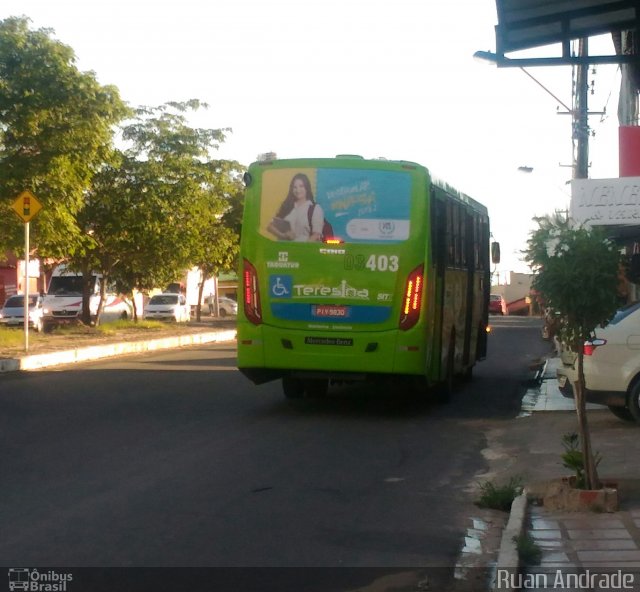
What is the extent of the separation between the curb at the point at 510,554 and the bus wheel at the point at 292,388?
8228 mm

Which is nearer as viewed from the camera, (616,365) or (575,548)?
(575,548)

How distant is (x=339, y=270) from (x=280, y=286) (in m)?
0.80

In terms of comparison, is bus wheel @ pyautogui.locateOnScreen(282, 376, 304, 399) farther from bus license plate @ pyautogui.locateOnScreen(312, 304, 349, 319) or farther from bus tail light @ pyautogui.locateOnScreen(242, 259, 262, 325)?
bus license plate @ pyautogui.locateOnScreen(312, 304, 349, 319)

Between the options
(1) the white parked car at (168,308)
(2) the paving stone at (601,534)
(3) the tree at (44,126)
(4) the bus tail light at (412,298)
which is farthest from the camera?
(1) the white parked car at (168,308)

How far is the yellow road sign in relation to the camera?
871 inches

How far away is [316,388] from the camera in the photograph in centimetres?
1700

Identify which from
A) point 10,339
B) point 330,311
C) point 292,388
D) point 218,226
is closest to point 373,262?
point 330,311

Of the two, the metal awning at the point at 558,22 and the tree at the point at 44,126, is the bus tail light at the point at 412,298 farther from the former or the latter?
the tree at the point at 44,126

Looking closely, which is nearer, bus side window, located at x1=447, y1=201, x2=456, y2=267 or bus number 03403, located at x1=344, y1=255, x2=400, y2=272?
bus number 03403, located at x1=344, y1=255, x2=400, y2=272

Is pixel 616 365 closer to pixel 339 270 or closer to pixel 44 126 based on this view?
pixel 339 270

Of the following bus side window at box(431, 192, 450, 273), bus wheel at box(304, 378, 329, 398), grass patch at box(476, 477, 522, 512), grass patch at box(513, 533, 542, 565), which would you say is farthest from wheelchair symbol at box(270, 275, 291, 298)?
grass patch at box(513, 533, 542, 565)

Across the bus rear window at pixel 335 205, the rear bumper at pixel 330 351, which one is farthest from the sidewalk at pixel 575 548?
the bus rear window at pixel 335 205

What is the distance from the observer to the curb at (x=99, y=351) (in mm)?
21888

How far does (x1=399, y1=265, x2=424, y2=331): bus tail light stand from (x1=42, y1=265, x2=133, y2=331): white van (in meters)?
29.3
